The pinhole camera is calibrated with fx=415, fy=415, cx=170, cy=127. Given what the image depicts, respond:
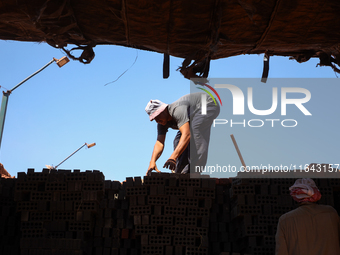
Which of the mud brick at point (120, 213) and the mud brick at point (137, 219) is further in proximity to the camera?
the mud brick at point (120, 213)

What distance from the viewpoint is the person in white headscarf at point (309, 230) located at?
4172mm

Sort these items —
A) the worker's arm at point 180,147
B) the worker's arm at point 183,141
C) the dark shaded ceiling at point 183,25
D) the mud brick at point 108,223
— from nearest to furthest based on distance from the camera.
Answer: the dark shaded ceiling at point 183,25 < the mud brick at point 108,223 < the worker's arm at point 180,147 < the worker's arm at point 183,141

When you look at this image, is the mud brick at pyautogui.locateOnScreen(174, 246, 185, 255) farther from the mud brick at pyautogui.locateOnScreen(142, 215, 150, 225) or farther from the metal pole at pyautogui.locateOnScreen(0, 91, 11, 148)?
the metal pole at pyautogui.locateOnScreen(0, 91, 11, 148)

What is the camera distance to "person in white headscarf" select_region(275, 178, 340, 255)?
13.7 feet

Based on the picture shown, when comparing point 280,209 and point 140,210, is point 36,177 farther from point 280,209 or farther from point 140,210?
point 280,209

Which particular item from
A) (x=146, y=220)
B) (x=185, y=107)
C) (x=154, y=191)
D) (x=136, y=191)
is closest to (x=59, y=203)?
(x=136, y=191)

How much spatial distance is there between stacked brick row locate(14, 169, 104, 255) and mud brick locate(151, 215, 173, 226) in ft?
2.90

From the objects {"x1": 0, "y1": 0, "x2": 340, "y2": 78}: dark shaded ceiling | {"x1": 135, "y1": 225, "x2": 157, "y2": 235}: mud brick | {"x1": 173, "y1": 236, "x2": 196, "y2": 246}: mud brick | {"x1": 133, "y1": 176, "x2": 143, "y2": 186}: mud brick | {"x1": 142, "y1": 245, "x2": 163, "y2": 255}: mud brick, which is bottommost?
{"x1": 142, "y1": 245, "x2": 163, "y2": 255}: mud brick

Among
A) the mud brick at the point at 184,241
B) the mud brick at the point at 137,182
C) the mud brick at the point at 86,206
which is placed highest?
the mud brick at the point at 137,182

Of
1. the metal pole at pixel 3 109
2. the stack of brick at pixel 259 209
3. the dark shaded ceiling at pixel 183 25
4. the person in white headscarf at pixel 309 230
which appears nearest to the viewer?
the person in white headscarf at pixel 309 230

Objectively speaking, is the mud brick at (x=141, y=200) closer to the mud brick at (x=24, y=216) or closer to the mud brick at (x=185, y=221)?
the mud brick at (x=185, y=221)

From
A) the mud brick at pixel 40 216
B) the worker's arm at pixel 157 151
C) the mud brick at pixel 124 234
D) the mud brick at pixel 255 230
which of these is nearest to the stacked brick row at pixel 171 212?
the mud brick at pixel 124 234

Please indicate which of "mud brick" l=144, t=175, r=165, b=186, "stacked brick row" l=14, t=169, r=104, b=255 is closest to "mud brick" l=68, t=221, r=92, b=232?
"stacked brick row" l=14, t=169, r=104, b=255

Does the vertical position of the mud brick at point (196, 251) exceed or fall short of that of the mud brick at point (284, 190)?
it falls short
